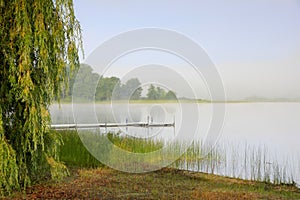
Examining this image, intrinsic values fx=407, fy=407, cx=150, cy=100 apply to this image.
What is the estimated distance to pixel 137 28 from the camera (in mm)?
4113

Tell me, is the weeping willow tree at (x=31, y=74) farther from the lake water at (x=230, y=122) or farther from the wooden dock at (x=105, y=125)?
the wooden dock at (x=105, y=125)

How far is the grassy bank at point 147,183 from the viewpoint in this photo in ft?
9.82

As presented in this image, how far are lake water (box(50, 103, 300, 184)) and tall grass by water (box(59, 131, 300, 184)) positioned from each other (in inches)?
0.7

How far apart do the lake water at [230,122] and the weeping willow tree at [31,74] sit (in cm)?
109

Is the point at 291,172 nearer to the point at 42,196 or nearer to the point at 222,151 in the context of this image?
the point at 222,151

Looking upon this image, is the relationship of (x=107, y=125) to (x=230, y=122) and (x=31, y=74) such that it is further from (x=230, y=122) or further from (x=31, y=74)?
(x=31, y=74)

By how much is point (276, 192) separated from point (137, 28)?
2.05 metres

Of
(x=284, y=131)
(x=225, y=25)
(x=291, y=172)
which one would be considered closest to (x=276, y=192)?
(x=291, y=172)

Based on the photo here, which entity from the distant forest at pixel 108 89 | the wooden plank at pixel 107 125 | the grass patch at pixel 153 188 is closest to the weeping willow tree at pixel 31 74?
the grass patch at pixel 153 188

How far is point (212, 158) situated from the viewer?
4.14m

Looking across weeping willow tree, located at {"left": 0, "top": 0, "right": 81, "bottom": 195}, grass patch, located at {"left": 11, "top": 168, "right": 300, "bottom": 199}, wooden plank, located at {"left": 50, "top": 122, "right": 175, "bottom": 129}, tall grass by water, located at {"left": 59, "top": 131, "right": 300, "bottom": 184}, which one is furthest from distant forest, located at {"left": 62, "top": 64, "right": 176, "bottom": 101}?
weeping willow tree, located at {"left": 0, "top": 0, "right": 81, "bottom": 195}

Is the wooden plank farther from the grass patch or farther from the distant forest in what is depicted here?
the grass patch

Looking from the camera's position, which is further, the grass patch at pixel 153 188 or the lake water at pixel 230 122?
the lake water at pixel 230 122

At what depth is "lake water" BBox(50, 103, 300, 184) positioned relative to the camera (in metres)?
3.93
